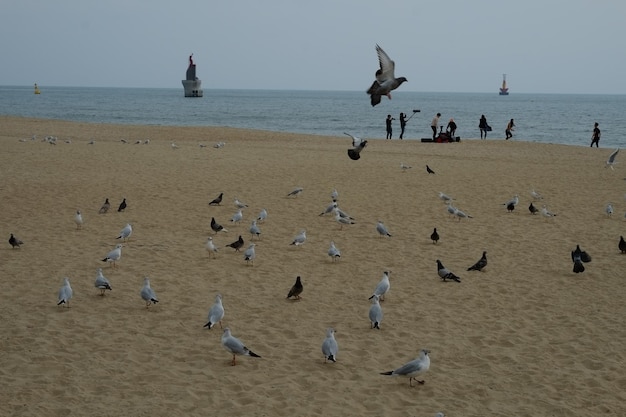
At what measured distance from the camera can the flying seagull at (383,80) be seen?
7.15 metres

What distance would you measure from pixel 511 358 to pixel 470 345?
2.03 feet

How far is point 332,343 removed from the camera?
808 centimetres

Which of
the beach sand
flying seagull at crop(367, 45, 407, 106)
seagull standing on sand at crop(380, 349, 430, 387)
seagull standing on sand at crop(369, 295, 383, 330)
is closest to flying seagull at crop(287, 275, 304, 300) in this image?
the beach sand

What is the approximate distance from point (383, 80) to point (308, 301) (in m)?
4.49

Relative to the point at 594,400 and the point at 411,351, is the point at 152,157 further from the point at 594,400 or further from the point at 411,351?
the point at 594,400

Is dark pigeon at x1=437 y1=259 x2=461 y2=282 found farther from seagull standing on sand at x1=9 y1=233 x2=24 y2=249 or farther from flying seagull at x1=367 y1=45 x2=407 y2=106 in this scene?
seagull standing on sand at x1=9 y1=233 x2=24 y2=249

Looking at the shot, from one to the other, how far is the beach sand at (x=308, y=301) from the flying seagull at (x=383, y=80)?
132 inches

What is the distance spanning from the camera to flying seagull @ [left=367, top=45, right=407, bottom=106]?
281 inches

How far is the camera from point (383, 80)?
24.5 ft

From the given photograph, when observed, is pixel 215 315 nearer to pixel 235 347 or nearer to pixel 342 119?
pixel 235 347

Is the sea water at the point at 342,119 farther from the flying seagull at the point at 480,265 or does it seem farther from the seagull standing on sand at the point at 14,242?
the flying seagull at the point at 480,265

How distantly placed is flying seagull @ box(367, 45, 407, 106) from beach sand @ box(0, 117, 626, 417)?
3.35 metres

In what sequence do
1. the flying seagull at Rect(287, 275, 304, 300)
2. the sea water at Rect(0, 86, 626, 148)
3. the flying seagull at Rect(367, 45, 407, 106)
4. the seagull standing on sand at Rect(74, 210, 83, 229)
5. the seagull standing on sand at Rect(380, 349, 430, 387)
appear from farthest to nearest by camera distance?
the sea water at Rect(0, 86, 626, 148) → the seagull standing on sand at Rect(74, 210, 83, 229) → the flying seagull at Rect(287, 275, 304, 300) → the seagull standing on sand at Rect(380, 349, 430, 387) → the flying seagull at Rect(367, 45, 407, 106)

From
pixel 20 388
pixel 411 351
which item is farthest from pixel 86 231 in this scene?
pixel 411 351
